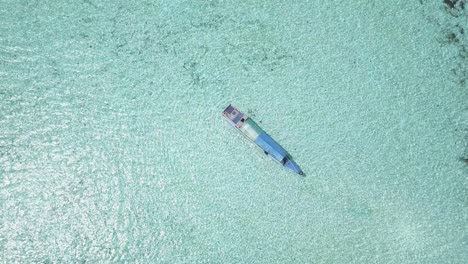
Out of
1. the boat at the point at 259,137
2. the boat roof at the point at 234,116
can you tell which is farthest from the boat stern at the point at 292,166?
the boat roof at the point at 234,116

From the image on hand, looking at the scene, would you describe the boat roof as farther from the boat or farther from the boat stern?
the boat stern

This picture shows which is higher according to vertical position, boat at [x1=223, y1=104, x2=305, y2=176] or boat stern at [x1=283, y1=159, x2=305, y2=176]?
boat at [x1=223, y1=104, x2=305, y2=176]

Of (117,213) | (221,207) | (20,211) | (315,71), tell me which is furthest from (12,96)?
(315,71)

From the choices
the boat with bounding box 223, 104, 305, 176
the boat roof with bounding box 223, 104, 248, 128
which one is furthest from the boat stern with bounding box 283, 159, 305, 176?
the boat roof with bounding box 223, 104, 248, 128

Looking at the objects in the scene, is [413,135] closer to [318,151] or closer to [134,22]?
[318,151]

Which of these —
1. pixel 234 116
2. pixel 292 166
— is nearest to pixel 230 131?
pixel 234 116

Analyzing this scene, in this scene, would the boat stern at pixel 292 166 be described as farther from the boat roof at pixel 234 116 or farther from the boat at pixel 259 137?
the boat roof at pixel 234 116
